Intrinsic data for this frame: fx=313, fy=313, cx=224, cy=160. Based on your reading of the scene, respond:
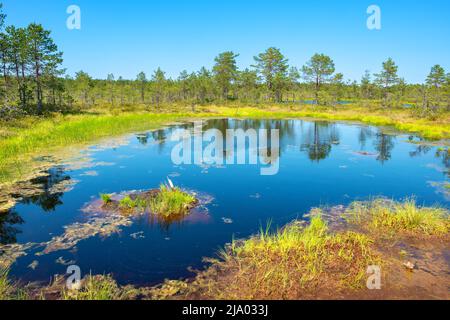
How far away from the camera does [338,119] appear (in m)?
52.0

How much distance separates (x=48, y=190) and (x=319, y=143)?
22.9m

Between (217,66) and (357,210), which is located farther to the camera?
(217,66)

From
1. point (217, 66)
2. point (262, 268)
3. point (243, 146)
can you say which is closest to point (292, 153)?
point (243, 146)

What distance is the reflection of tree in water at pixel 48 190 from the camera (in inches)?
509

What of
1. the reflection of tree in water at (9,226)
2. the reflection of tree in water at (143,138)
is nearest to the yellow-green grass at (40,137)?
the reflection of tree in water at (143,138)

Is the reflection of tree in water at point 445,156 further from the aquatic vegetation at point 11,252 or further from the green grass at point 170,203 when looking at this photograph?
the aquatic vegetation at point 11,252

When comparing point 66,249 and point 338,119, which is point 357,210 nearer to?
point 66,249

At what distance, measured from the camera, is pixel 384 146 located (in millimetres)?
27688

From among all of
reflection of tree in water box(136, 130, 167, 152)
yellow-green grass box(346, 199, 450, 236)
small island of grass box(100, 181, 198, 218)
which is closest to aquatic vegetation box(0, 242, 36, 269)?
small island of grass box(100, 181, 198, 218)

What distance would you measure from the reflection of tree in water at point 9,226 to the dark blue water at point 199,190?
3 cm

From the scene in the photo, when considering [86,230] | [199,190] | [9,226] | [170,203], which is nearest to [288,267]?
[170,203]

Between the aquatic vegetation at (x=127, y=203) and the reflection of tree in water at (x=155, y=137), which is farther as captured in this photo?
the reflection of tree in water at (x=155, y=137)

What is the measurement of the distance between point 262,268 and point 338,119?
48659 millimetres
